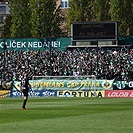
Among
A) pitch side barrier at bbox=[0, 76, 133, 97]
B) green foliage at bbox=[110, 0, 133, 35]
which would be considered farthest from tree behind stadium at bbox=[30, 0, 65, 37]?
pitch side barrier at bbox=[0, 76, 133, 97]

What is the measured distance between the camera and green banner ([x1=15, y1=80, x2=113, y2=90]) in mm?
55688

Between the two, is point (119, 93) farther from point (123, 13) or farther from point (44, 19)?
point (44, 19)

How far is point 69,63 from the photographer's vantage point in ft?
210

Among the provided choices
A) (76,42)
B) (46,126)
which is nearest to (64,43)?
(76,42)

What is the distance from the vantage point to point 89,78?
5703cm

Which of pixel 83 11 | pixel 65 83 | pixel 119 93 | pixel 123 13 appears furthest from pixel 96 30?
pixel 83 11

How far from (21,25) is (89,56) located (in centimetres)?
2823

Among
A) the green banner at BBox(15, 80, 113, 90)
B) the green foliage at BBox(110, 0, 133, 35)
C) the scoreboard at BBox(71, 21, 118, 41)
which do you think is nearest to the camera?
the green banner at BBox(15, 80, 113, 90)

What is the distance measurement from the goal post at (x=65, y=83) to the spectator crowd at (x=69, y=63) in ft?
5.15

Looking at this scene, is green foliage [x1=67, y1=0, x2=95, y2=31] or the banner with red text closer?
the banner with red text

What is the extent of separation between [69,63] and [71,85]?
7.46 metres

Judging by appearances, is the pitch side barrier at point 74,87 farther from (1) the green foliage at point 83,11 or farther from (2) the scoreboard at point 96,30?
(1) the green foliage at point 83,11

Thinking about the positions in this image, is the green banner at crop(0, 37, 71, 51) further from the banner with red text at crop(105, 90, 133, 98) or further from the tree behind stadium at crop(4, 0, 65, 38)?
the tree behind stadium at crop(4, 0, 65, 38)

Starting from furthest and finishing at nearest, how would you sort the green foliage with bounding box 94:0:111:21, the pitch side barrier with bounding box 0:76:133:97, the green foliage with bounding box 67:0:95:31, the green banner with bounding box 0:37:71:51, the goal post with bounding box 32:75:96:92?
the green foliage with bounding box 67:0:95:31, the green foliage with bounding box 94:0:111:21, the green banner with bounding box 0:37:71:51, the goal post with bounding box 32:75:96:92, the pitch side barrier with bounding box 0:76:133:97
